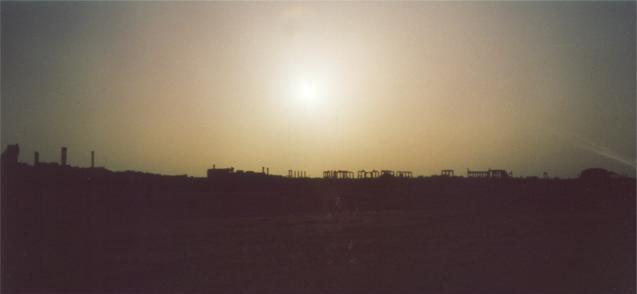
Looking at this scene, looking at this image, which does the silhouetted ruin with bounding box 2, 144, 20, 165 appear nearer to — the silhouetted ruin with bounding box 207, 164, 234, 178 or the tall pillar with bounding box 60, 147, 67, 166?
the tall pillar with bounding box 60, 147, 67, 166

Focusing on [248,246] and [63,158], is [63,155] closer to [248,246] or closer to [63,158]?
[63,158]

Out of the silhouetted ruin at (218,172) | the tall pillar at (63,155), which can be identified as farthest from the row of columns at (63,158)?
the silhouetted ruin at (218,172)

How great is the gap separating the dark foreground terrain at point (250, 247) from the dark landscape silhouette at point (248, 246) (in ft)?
0.16

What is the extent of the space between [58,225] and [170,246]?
20.1 feet

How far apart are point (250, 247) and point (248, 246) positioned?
316 millimetres

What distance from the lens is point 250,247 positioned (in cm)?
2078

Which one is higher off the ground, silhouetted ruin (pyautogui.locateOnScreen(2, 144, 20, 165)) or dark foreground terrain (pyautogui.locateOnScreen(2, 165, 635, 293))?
silhouetted ruin (pyautogui.locateOnScreen(2, 144, 20, 165))

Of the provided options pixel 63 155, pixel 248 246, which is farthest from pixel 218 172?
pixel 248 246

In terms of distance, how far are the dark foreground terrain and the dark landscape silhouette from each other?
0.05 meters

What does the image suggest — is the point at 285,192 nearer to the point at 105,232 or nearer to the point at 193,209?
the point at 193,209

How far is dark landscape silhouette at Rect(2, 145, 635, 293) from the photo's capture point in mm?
13930

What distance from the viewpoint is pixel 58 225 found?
2364 centimetres

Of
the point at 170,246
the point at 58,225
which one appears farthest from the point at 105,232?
the point at 170,246

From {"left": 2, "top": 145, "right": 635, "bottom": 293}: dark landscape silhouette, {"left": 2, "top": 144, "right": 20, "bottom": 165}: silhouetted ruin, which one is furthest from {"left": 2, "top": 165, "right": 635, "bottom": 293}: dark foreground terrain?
{"left": 2, "top": 144, "right": 20, "bottom": 165}: silhouetted ruin
